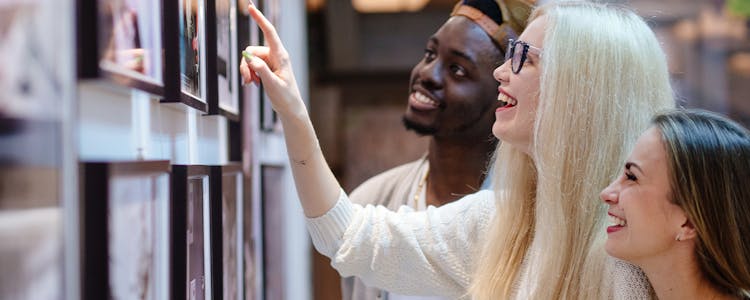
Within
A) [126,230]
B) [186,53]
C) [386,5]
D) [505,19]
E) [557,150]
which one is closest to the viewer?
[126,230]

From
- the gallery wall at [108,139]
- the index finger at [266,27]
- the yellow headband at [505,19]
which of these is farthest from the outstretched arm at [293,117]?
the yellow headband at [505,19]

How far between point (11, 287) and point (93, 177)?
231mm

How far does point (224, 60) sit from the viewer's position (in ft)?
6.52

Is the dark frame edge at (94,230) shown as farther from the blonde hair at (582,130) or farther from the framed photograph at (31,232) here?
the blonde hair at (582,130)

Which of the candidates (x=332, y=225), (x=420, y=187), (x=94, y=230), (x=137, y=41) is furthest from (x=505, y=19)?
(x=94, y=230)

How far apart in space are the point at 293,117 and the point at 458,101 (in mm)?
919

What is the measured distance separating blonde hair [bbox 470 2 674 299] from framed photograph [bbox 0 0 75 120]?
1249 millimetres

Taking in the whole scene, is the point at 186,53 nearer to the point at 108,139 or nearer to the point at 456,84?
the point at 108,139

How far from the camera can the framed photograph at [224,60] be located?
72.2 inches

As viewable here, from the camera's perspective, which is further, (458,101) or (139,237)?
(458,101)

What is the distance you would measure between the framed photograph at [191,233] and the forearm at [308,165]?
0.22 meters

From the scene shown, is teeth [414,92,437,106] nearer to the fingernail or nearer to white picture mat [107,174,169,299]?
the fingernail

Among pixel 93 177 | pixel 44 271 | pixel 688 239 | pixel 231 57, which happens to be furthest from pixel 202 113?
pixel 688 239

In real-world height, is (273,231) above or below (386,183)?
below
